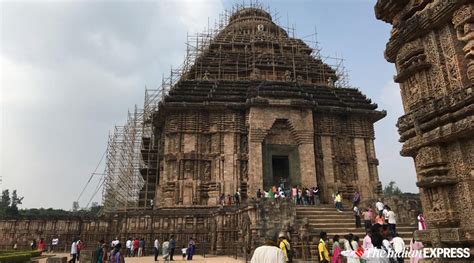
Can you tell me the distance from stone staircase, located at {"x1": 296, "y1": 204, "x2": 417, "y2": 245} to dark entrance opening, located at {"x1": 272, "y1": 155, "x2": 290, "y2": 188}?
19.3 ft

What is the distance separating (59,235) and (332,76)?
23.4 metres

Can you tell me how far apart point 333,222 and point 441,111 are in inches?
424

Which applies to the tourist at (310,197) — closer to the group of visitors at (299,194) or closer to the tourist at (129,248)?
the group of visitors at (299,194)

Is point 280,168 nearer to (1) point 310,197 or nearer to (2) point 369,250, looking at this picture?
(1) point 310,197

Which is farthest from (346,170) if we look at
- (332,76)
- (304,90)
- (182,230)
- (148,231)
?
(148,231)

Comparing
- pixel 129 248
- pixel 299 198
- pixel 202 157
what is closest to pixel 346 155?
pixel 299 198

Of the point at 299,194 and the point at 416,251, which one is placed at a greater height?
the point at 299,194

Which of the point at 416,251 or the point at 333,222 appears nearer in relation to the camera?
the point at 416,251

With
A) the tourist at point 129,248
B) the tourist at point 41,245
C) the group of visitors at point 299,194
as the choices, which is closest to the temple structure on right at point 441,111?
the group of visitors at point 299,194

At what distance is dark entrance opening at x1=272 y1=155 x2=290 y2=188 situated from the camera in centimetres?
2312

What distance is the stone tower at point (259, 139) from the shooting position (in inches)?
859

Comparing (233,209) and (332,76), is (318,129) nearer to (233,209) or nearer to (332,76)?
(332,76)

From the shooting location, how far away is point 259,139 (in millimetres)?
22453

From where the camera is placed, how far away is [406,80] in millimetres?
6762
